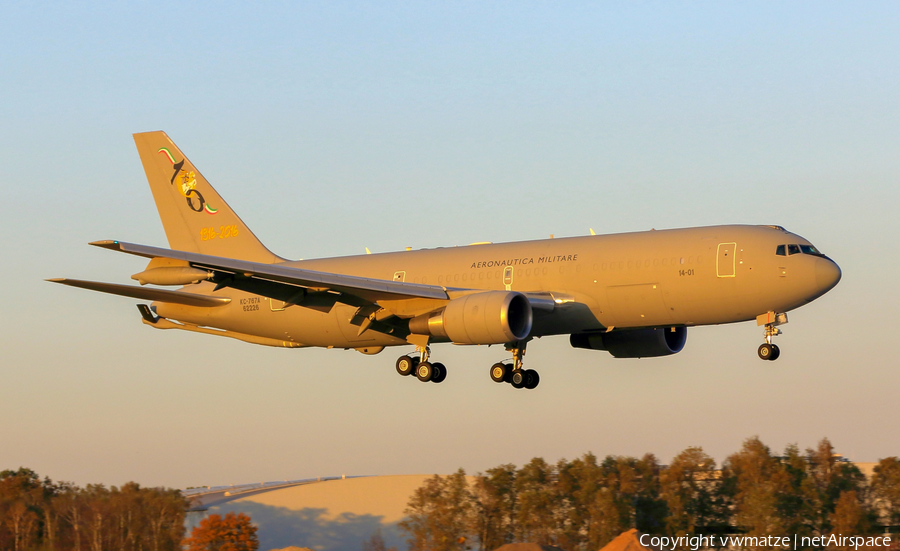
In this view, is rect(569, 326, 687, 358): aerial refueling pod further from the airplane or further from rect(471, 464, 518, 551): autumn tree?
rect(471, 464, 518, 551): autumn tree

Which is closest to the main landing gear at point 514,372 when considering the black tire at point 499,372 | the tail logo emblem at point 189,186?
the black tire at point 499,372

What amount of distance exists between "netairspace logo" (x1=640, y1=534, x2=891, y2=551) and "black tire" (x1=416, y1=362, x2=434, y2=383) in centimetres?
3877

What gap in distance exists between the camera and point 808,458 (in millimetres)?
87062

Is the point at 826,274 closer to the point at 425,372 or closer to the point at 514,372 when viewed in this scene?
the point at 514,372

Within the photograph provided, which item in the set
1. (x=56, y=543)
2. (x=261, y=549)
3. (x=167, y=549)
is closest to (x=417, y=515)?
(x=261, y=549)

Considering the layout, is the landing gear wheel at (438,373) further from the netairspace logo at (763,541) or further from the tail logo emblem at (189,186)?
the netairspace logo at (763,541)

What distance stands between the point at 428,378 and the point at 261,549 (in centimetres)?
3379

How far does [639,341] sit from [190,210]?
20.3 metres

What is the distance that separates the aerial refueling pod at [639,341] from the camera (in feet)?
135

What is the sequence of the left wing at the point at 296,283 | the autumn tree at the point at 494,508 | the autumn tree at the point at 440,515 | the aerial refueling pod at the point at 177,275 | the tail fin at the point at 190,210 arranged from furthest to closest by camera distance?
the autumn tree at the point at 494,508
the autumn tree at the point at 440,515
the tail fin at the point at 190,210
the aerial refueling pod at the point at 177,275
the left wing at the point at 296,283

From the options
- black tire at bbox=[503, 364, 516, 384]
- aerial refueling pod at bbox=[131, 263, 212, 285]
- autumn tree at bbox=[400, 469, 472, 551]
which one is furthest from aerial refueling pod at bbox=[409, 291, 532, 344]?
autumn tree at bbox=[400, 469, 472, 551]

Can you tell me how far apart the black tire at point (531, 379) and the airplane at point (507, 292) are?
52 mm

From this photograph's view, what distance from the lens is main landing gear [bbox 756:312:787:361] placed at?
1371 inches

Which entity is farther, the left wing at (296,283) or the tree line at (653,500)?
the tree line at (653,500)
